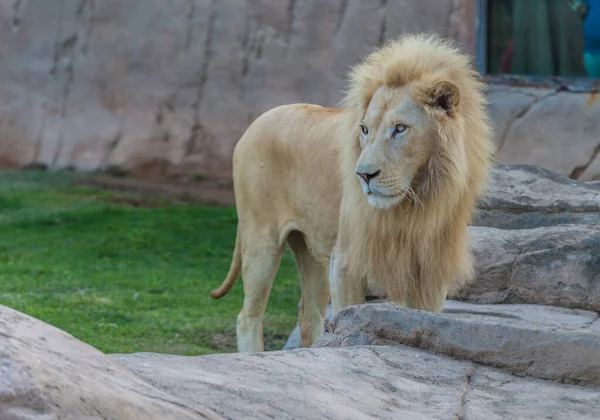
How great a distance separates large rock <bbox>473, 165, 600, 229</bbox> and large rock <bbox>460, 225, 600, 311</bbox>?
35 centimetres

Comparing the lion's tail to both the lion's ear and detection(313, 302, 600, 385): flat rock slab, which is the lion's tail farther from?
detection(313, 302, 600, 385): flat rock slab

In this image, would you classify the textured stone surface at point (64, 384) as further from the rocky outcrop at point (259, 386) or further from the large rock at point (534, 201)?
the large rock at point (534, 201)

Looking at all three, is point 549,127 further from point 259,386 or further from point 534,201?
point 259,386

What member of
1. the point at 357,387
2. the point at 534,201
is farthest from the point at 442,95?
the point at 357,387

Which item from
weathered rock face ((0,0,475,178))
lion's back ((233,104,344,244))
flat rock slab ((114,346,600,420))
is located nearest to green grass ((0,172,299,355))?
weathered rock face ((0,0,475,178))

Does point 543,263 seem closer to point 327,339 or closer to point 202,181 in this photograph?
point 327,339

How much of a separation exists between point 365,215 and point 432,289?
37 centimetres

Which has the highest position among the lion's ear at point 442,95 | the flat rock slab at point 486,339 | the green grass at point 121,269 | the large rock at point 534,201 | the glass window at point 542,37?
the glass window at point 542,37

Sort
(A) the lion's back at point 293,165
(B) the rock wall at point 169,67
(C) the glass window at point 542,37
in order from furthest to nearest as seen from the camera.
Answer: (B) the rock wall at point 169,67
(C) the glass window at point 542,37
(A) the lion's back at point 293,165

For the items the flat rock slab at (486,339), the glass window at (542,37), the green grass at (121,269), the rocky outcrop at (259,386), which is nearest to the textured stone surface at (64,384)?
the rocky outcrop at (259,386)

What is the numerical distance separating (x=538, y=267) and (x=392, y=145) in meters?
0.97

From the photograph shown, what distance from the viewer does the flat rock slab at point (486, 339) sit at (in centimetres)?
269

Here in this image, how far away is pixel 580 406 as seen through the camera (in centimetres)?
245

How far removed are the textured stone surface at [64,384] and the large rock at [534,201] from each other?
317 centimetres
